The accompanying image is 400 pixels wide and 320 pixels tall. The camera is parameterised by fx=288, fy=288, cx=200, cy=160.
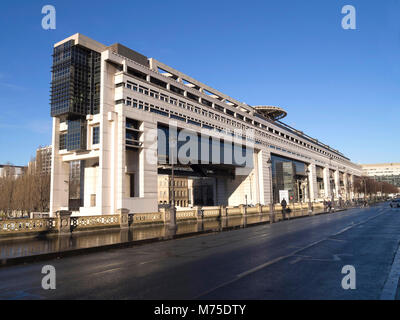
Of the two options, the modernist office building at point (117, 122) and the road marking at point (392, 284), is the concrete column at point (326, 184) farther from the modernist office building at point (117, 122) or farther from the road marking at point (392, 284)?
the road marking at point (392, 284)

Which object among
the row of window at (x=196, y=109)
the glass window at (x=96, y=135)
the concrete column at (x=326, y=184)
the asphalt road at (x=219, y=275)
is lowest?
the asphalt road at (x=219, y=275)

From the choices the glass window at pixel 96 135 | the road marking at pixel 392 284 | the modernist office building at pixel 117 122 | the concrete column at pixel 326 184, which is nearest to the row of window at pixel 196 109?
the modernist office building at pixel 117 122

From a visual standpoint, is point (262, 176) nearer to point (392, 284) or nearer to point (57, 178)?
point (57, 178)

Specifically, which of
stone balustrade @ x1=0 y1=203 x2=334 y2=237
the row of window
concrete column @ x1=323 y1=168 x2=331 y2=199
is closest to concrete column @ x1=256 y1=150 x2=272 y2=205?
the row of window

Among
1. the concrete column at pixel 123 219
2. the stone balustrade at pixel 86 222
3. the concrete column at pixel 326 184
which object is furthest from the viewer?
the concrete column at pixel 326 184

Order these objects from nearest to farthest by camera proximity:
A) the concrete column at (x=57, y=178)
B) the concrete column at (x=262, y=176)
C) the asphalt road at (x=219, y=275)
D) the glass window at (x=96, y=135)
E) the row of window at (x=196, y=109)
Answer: the asphalt road at (x=219, y=275), the glass window at (x=96, y=135), the row of window at (x=196, y=109), the concrete column at (x=57, y=178), the concrete column at (x=262, y=176)

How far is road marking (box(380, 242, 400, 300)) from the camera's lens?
5662mm

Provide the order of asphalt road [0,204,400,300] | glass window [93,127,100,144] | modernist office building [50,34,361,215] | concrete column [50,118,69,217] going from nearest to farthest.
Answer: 1. asphalt road [0,204,400,300]
2. modernist office building [50,34,361,215]
3. glass window [93,127,100,144]
4. concrete column [50,118,69,217]

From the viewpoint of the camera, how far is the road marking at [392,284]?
5.66m

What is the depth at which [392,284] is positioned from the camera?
646 centimetres

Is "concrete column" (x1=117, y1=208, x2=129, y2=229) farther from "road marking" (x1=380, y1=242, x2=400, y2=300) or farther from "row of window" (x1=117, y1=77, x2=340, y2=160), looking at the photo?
"row of window" (x1=117, y1=77, x2=340, y2=160)

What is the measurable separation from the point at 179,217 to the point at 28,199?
47923 millimetres

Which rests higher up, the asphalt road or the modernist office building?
the modernist office building
